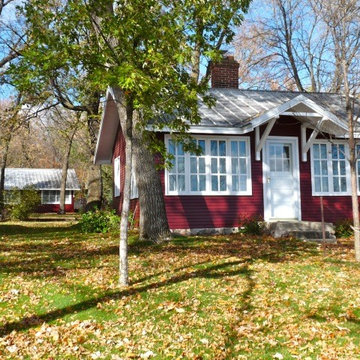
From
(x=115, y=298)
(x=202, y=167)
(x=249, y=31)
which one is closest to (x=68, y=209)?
(x=249, y=31)

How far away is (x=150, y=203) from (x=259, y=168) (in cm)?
436

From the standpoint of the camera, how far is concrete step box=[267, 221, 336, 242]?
39.9 ft

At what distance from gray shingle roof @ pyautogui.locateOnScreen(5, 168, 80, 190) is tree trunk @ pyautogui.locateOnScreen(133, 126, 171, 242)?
35.8m

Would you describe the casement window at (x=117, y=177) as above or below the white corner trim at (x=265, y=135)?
below

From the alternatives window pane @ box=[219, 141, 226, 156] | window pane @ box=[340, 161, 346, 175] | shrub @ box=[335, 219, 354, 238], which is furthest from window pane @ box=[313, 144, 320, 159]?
window pane @ box=[219, 141, 226, 156]

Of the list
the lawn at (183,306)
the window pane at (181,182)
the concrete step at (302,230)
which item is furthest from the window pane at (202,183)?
the lawn at (183,306)

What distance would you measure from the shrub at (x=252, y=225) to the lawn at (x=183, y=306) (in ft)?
11.5

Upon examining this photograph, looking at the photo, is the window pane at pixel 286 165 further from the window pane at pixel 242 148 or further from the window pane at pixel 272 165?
the window pane at pixel 242 148

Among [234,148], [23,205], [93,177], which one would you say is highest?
[234,148]

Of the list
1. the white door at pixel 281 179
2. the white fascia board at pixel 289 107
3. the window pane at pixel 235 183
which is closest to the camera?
the white fascia board at pixel 289 107

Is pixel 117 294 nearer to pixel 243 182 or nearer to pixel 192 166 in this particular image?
pixel 192 166

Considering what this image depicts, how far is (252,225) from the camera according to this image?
13305mm

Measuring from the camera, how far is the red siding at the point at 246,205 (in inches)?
525

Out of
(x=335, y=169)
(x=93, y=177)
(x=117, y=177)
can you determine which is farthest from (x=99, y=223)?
(x=93, y=177)
